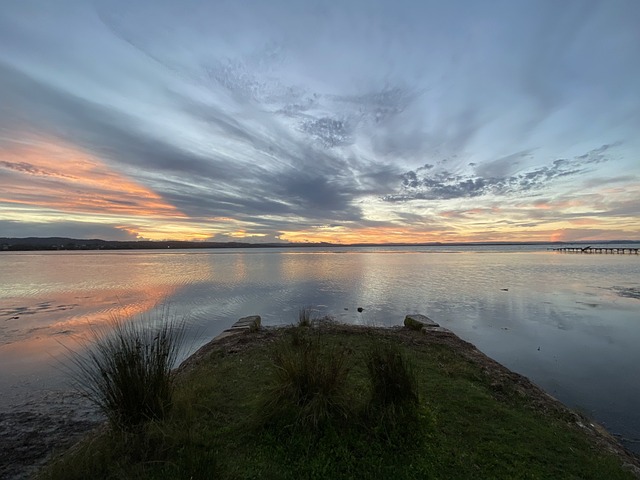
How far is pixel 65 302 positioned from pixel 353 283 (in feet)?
69.1

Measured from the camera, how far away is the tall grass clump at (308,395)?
523cm

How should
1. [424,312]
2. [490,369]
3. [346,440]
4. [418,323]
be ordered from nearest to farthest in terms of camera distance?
[346,440] → [490,369] → [418,323] → [424,312]

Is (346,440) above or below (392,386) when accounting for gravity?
below

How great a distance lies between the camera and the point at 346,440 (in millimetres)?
5004

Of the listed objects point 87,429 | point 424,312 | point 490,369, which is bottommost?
point 87,429

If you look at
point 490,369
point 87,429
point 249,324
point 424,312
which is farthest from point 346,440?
point 424,312

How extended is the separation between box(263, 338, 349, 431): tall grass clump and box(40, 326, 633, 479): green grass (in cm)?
2

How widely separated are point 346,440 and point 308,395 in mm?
833

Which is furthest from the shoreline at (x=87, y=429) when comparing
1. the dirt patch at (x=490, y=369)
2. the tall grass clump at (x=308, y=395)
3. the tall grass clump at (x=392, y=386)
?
the tall grass clump at (x=308, y=395)

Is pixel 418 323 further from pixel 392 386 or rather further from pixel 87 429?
pixel 87 429

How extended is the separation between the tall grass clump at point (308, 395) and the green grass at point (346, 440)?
0.02 meters

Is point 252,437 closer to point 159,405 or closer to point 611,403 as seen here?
point 159,405

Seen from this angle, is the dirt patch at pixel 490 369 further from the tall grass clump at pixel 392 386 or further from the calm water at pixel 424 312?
the tall grass clump at pixel 392 386

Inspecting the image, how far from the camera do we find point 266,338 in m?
11.7
